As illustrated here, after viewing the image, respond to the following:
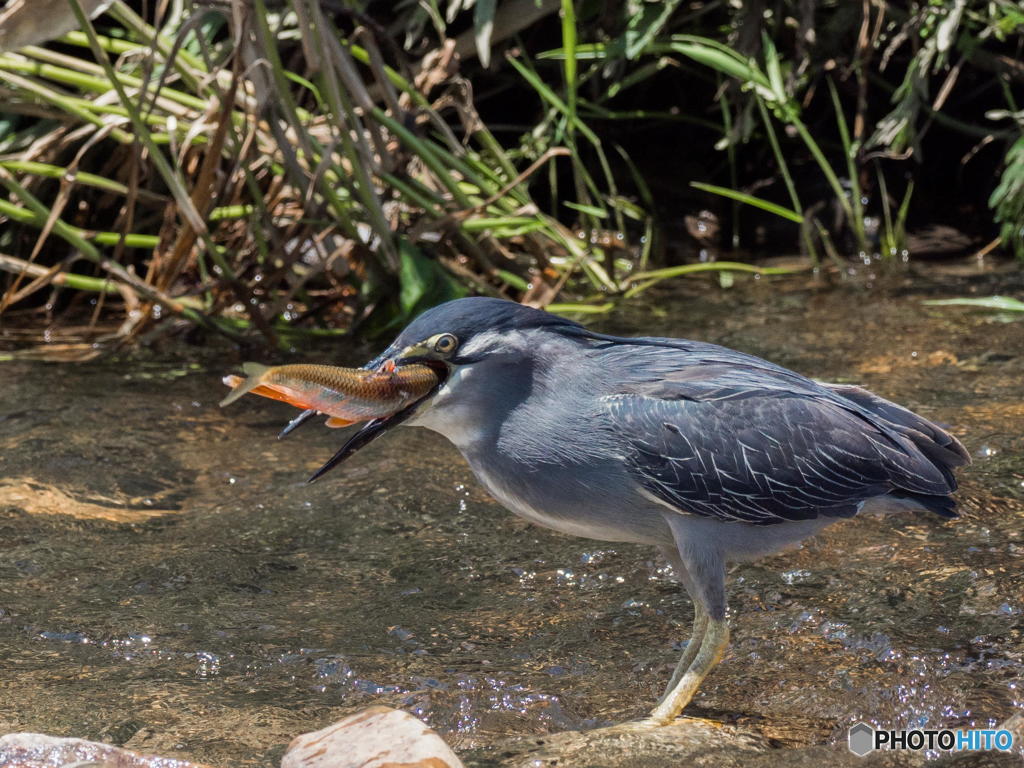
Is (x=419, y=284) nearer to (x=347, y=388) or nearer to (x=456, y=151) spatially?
(x=456, y=151)

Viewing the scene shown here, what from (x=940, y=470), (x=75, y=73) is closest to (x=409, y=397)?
(x=940, y=470)

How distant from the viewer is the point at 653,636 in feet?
11.1

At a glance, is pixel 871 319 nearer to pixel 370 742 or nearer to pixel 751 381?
pixel 751 381

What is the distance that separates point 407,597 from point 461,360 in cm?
89

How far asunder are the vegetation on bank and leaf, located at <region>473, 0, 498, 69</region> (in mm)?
15

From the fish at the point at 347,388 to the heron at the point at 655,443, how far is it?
1.7 inches

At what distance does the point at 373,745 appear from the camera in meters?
2.52

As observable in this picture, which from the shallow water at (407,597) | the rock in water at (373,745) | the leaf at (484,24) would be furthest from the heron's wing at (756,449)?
the leaf at (484,24)

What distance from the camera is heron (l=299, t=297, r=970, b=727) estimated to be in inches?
118

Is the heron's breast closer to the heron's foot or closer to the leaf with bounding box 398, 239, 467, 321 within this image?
the heron's foot

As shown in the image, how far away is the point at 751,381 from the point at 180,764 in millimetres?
1617

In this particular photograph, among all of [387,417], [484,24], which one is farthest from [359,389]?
[484,24]

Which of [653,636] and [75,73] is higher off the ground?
[75,73]

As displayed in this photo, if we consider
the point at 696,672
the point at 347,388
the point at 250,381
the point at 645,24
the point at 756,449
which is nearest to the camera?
the point at 250,381
